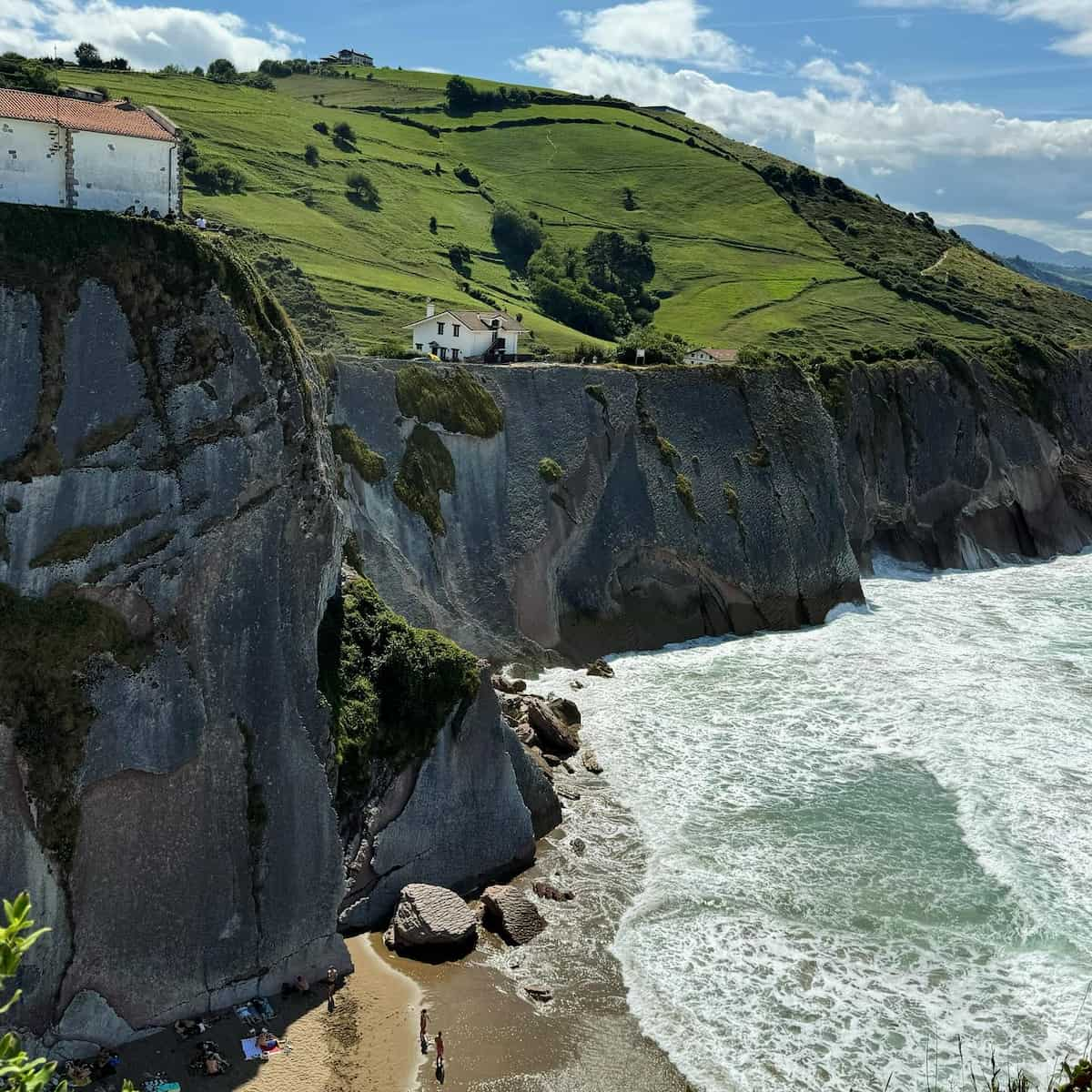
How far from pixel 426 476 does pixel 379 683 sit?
17754mm

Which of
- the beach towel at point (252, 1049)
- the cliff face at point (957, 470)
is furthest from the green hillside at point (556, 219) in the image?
the beach towel at point (252, 1049)

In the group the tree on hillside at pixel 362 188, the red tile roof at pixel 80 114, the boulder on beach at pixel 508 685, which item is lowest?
the boulder on beach at pixel 508 685

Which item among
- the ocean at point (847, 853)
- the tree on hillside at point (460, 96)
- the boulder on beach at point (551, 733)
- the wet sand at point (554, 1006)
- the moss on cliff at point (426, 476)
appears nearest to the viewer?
the wet sand at point (554, 1006)

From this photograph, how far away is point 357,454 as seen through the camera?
44906mm

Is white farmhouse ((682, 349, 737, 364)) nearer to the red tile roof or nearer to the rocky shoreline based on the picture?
the red tile roof

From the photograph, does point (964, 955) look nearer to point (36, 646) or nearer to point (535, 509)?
point (36, 646)

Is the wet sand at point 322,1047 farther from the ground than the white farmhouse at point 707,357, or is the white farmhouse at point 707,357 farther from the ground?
the white farmhouse at point 707,357

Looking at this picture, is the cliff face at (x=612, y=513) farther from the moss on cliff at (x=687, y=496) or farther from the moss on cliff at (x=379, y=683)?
the moss on cliff at (x=379, y=683)

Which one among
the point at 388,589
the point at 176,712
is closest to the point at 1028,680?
the point at 388,589

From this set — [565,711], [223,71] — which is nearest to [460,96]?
[223,71]

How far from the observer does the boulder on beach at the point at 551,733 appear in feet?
130

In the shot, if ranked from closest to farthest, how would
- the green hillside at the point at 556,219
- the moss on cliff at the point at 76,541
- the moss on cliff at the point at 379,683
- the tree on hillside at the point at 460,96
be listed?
the moss on cliff at the point at 76,541 → the moss on cliff at the point at 379,683 → the green hillside at the point at 556,219 → the tree on hillside at the point at 460,96

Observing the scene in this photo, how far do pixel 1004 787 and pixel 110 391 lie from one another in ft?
102

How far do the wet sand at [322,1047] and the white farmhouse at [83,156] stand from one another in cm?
2186
